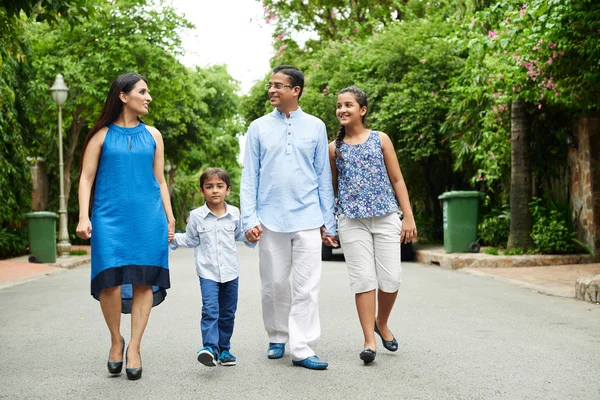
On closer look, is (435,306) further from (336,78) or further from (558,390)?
(336,78)

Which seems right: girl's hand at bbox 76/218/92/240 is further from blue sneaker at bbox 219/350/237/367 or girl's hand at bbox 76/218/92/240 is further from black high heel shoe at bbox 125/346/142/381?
blue sneaker at bbox 219/350/237/367

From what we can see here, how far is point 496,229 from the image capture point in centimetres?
1659

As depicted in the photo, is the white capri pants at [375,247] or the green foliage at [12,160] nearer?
the white capri pants at [375,247]

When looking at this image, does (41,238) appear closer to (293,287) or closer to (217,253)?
(217,253)

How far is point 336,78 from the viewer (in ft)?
72.3

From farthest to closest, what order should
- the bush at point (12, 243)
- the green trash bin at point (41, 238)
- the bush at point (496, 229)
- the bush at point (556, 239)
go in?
the bush at point (12, 243) < the green trash bin at point (41, 238) < the bush at point (496, 229) < the bush at point (556, 239)

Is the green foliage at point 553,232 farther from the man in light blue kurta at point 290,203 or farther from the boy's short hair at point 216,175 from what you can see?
the boy's short hair at point 216,175

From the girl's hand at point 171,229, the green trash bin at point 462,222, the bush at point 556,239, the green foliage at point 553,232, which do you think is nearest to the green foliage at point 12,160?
the green trash bin at point 462,222

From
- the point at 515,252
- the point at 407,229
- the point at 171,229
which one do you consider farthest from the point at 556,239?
the point at 171,229

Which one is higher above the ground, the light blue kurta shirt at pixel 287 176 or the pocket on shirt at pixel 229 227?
the light blue kurta shirt at pixel 287 176

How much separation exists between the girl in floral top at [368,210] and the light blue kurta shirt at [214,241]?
2.29 ft

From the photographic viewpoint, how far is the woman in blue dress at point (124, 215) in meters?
4.99

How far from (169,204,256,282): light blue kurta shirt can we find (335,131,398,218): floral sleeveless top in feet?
2.37

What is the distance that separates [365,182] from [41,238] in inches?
521
